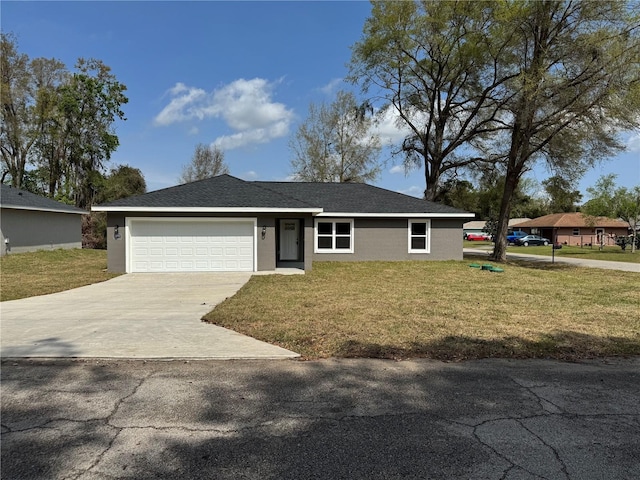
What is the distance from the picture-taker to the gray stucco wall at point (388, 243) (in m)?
19.2

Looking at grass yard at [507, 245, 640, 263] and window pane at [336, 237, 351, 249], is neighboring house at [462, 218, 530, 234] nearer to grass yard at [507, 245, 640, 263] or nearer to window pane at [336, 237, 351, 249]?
grass yard at [507, 245, 640, 263]

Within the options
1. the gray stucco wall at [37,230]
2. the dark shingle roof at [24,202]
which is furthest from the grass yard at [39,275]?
the dark shingle roof at [24,202]

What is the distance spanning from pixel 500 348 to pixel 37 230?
2477cm

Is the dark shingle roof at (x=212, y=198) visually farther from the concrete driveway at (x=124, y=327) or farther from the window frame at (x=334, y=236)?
the concrete driveway at (x=124, y=327)

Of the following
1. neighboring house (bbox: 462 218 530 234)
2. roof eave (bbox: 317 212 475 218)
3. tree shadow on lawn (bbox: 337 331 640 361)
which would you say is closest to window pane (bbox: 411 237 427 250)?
roof eave (bbox: 317 212 475 218)

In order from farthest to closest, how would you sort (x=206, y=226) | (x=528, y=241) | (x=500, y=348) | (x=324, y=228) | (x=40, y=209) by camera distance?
(x=528, y=241) < (x=40, y=209) < (x=324, y=228) < (x=206, y=226) < (x=500, y=348)

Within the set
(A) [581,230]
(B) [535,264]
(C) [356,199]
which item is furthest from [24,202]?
(A) [581,230]

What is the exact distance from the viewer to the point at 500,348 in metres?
5.51

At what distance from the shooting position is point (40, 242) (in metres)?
22.6

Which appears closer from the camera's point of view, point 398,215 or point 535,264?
point 398,215

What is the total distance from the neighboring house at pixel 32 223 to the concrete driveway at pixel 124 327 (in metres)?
12.9

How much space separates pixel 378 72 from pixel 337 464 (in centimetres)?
2664

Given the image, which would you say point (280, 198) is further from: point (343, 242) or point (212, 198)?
point (343, 242)

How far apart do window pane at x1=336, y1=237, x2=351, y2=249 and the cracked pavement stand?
14.3 meters
